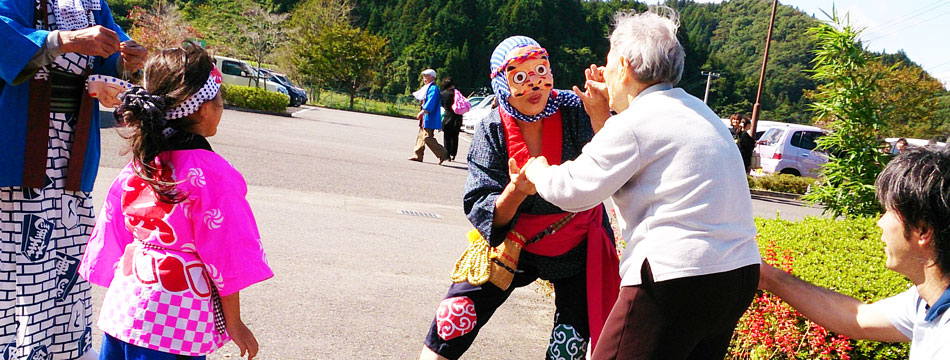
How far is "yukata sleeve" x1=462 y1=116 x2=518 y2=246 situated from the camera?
9.69 feet

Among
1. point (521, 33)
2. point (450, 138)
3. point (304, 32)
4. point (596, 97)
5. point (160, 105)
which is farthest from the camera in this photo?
point (521, 33)

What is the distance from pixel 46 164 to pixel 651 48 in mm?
2248

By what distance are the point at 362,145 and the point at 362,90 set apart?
2901 centimetres

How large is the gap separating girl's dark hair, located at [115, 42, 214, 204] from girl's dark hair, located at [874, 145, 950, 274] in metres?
2.03

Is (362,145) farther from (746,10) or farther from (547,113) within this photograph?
(746,10)

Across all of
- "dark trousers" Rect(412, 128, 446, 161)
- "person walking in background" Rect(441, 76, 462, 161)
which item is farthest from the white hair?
"person walking in background" Rect(441, 76, 462, 161)

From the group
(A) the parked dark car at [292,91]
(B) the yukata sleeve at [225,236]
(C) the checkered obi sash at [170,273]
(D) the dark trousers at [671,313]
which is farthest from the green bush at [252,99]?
(D) the dark trousers at [671,313]

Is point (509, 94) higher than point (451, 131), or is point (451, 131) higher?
point (509, 94)

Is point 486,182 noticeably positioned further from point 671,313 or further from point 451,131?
point 451,131

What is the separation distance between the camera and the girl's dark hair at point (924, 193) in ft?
6.18

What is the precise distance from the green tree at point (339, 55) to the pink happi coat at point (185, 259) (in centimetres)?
3727

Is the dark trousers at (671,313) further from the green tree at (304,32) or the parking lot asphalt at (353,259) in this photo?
the green tree at (304,32)

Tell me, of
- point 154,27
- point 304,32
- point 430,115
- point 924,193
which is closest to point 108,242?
point 924,193

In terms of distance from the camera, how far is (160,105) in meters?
2.18
